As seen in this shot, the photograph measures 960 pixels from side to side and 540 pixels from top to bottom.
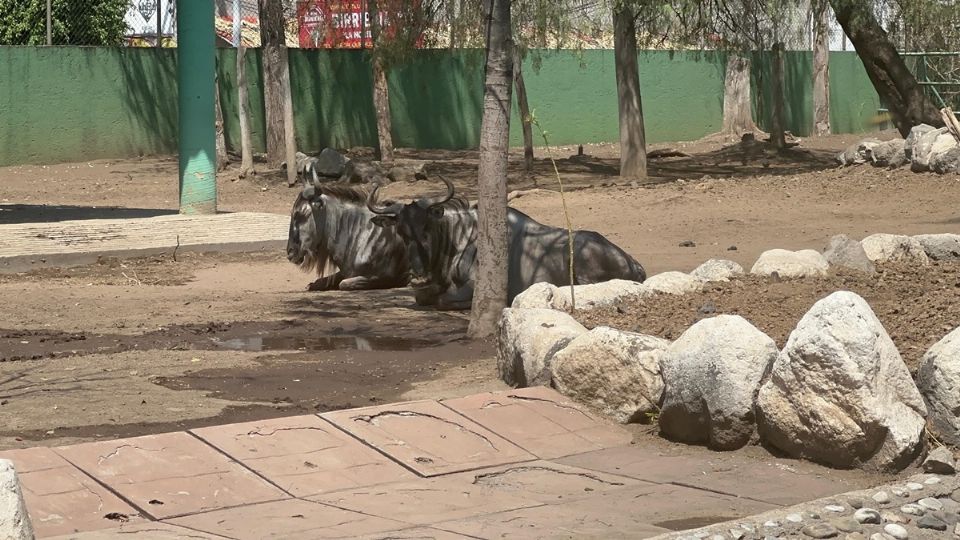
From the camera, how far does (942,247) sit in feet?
38.1

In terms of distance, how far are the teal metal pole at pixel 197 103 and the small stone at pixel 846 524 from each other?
14.1 metres

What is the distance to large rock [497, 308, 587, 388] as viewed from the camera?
797 cm

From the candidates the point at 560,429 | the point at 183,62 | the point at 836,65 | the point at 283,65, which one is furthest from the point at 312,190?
the point at 836,65

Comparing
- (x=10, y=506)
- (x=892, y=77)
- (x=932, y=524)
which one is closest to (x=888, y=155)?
(x=892, y=77)

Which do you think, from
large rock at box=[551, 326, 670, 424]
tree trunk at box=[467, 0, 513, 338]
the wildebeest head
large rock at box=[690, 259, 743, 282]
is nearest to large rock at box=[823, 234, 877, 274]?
large rock at box=[690, 259, 743, 282]

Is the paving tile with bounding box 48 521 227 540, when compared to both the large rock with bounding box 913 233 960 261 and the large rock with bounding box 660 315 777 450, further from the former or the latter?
the large rock with bounding box 913 233 960 261

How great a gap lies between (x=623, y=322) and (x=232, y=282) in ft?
19.9

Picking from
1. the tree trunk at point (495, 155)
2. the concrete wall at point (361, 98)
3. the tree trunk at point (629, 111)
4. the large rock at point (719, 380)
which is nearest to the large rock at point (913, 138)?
the tree trunk at point (629, 111)

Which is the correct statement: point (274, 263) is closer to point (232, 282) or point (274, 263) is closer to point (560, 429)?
point (232, 282)

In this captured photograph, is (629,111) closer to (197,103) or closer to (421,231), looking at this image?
(197,103)

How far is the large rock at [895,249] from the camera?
37.2ft

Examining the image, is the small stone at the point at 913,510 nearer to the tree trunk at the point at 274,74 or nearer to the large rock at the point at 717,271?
the large rock at the point at 717,271

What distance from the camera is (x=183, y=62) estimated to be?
63.2ft

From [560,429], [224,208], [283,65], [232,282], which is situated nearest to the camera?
[560,429]
